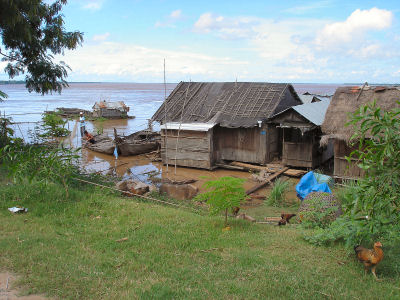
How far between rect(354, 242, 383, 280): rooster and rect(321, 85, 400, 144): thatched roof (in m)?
6.94

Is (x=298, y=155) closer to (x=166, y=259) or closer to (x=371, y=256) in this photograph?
(x=371, y=256)

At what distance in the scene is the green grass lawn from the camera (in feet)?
13.7

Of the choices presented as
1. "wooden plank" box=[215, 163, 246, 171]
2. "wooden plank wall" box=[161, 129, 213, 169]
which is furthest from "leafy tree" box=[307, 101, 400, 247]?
"wooden plank wall" box=[161, 129, 213, 169]

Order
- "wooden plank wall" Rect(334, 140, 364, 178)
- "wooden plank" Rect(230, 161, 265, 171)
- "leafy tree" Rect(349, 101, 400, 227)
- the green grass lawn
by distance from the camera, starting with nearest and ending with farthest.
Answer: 1. "leafy tree" Rect(349, 101, 400, 227)
2. the green grass lawn
3. "wooden plank wall" Rect(334, 140, 364, 178)
4. "wooden plank" Rect(230, 161, 265, 171)

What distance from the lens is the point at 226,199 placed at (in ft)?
21.2

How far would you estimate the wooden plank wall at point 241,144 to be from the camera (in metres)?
15.0

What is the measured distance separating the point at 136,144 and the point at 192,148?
13.3ft

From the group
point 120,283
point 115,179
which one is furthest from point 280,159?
point 120,283

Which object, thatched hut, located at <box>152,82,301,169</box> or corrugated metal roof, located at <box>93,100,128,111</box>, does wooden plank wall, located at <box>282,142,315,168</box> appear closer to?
thatched hut, located at <box>152,82,301,169</box>

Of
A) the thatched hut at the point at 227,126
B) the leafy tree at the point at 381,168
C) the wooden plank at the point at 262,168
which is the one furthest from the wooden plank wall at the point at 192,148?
the leafy tree at the point at 381,168

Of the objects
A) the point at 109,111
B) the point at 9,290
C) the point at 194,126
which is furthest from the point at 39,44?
the point at 109,111

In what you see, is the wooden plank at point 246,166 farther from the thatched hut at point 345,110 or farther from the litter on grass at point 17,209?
the litter on grass at point 17,209

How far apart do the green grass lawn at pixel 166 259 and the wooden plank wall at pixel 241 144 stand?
8.13 meters

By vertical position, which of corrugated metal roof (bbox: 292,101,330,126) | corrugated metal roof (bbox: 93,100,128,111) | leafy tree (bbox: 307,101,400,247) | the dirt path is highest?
corrugated metal roof (bbox: 93,100,128,111)
